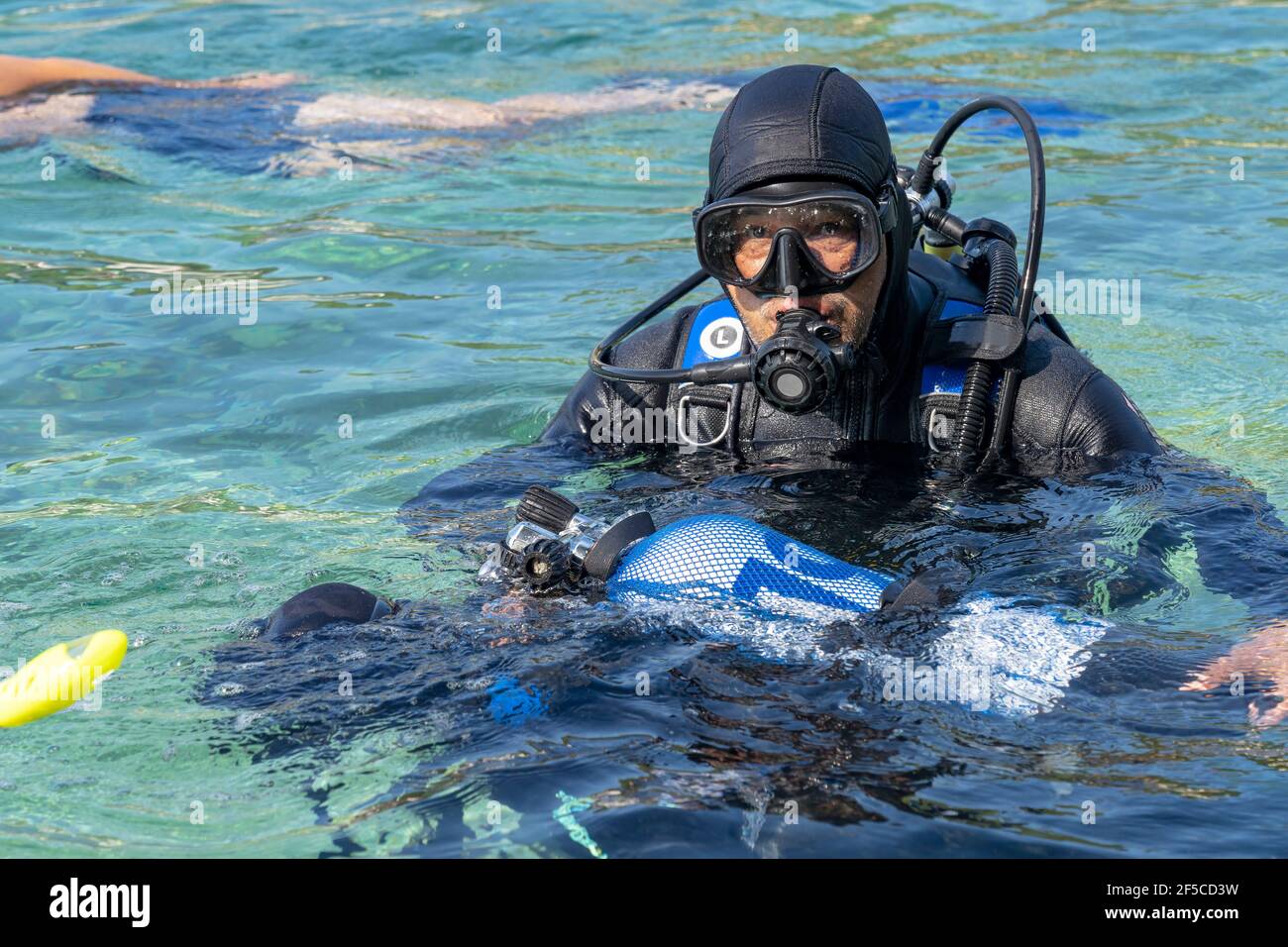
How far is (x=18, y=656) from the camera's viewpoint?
3.18 meters

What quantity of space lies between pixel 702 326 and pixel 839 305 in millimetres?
542

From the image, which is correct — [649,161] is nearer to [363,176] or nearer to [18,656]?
[363,176]

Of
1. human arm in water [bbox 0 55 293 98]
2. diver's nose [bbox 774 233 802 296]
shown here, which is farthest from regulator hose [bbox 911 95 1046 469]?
human arm in water [bbox 0 55 293 98]

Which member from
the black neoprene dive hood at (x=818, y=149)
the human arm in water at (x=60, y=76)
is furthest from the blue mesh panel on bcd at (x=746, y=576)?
the human arm in water at (x=60, y=76)

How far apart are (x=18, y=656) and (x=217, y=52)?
861 centimetres

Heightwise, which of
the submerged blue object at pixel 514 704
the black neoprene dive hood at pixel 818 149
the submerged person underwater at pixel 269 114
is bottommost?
the submerged blue object at pixel 514 704

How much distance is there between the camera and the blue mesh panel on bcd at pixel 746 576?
276 centimetres

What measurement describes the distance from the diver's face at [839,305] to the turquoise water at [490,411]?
0.42 m

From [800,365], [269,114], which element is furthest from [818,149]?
[269,114]

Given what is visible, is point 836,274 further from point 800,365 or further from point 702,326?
point 702,326

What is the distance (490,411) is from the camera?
507 centimetres

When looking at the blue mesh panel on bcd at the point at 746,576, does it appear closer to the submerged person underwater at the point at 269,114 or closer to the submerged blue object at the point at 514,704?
the submerged blue object at the point at 514,704

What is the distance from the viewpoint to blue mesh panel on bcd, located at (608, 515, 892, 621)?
108 inches
